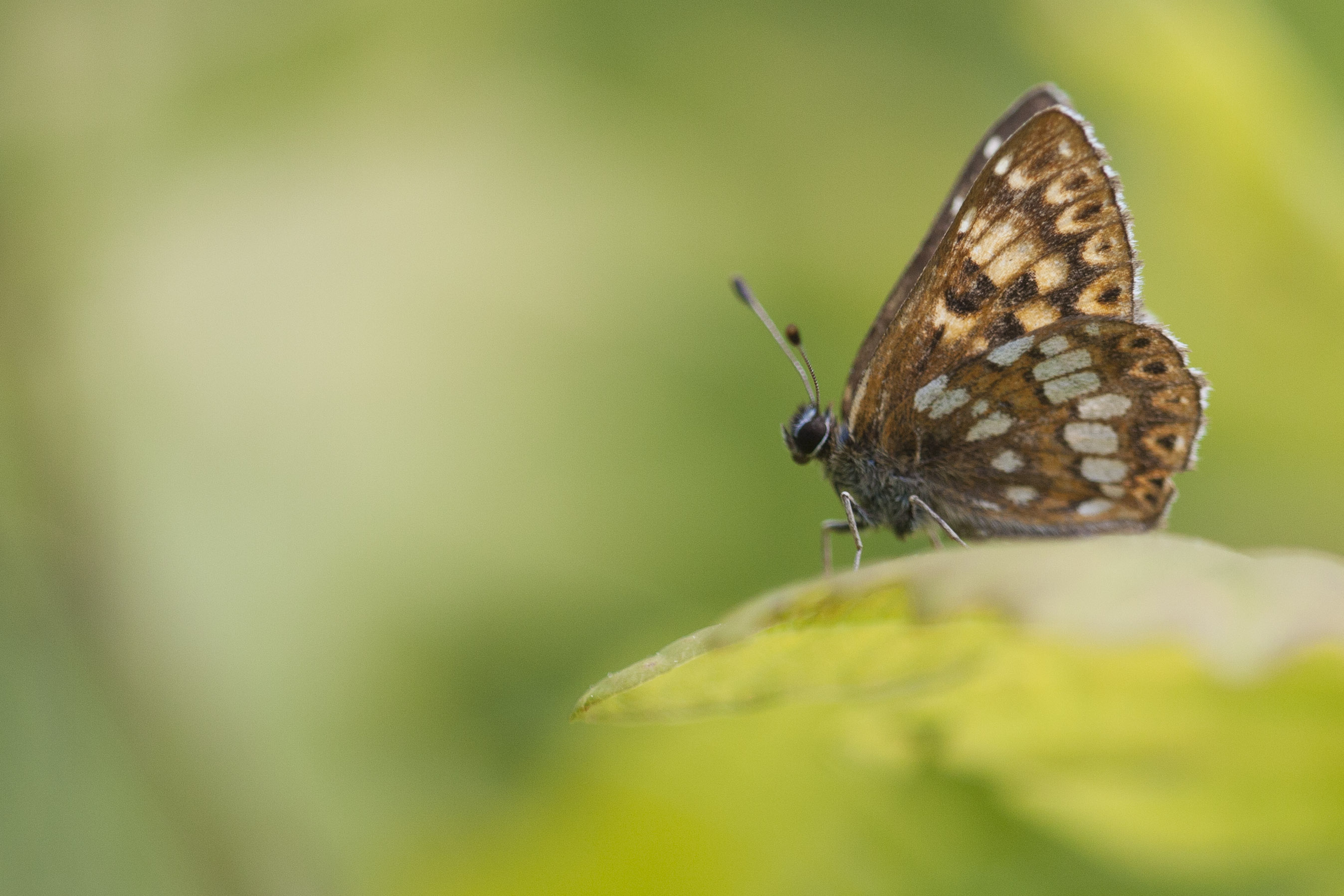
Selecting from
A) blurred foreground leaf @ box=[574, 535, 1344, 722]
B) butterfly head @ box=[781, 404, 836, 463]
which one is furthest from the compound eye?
blurred foreground leaf @ box=[574, 535, 1344, 722]

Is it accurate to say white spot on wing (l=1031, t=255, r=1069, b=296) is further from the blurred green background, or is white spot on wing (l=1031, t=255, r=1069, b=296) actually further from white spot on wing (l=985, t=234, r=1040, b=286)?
the blurred green background

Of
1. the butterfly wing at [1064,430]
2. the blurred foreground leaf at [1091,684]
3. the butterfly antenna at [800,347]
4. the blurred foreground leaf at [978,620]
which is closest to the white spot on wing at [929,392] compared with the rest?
the butterfly wing at [1064,430]

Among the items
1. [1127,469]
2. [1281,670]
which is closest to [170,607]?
[1127,469]

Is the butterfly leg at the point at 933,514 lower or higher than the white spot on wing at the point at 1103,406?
lower

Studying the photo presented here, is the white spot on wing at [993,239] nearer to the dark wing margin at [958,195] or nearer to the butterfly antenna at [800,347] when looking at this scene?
the dark wing margin at [958,195]

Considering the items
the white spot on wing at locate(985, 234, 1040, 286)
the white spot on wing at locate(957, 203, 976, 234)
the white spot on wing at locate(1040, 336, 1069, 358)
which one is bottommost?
the white spot on wing at locate(1040, 336, 1069, 358)

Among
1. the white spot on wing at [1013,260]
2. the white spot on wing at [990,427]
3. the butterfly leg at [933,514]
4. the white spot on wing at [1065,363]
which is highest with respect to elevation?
the white spot on wing at [1013,260]

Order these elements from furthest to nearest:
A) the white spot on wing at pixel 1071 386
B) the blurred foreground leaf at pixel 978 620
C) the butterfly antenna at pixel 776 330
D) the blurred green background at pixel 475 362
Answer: the butterfly antenna at pixel 776 330 < the white spot on wing at pixel 1071 386 < the blurred green background at pixel 475 362 < the blurred foreground leaf at pixel 978 620
